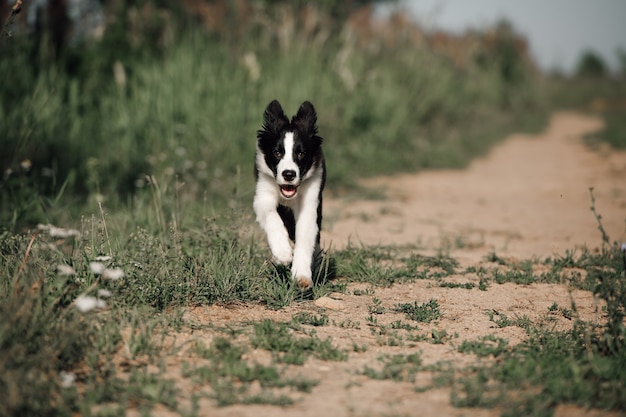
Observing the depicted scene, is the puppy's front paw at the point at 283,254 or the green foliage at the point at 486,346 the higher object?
the puppy's front paw at the point at 283,254

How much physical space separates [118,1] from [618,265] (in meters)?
7.91

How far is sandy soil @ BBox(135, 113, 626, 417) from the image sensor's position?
3027 millimetres

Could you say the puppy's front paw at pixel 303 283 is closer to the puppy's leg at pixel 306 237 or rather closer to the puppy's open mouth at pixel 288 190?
the puppy's leg at pixel 306 237

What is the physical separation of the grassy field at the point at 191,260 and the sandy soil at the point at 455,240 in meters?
0.08

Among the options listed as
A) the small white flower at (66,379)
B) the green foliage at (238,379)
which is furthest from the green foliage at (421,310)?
the small white flower at (66,379)

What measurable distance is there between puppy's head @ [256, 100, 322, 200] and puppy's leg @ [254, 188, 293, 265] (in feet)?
0.47

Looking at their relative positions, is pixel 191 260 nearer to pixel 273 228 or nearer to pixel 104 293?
pixel 273 228

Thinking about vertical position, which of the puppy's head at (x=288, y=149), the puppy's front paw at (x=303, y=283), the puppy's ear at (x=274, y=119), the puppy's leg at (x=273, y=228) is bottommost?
the puppy's front paw at (x=303, y=283)

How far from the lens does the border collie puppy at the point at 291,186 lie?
4320mm

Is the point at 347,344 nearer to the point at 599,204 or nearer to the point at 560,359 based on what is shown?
the point at 560,359

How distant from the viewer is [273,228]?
14.3 feet

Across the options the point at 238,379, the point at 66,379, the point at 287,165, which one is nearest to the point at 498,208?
the point at 287,165

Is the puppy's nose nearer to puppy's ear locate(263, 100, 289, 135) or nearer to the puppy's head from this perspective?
the puppy's head

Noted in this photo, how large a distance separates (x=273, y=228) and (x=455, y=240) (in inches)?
98.5
